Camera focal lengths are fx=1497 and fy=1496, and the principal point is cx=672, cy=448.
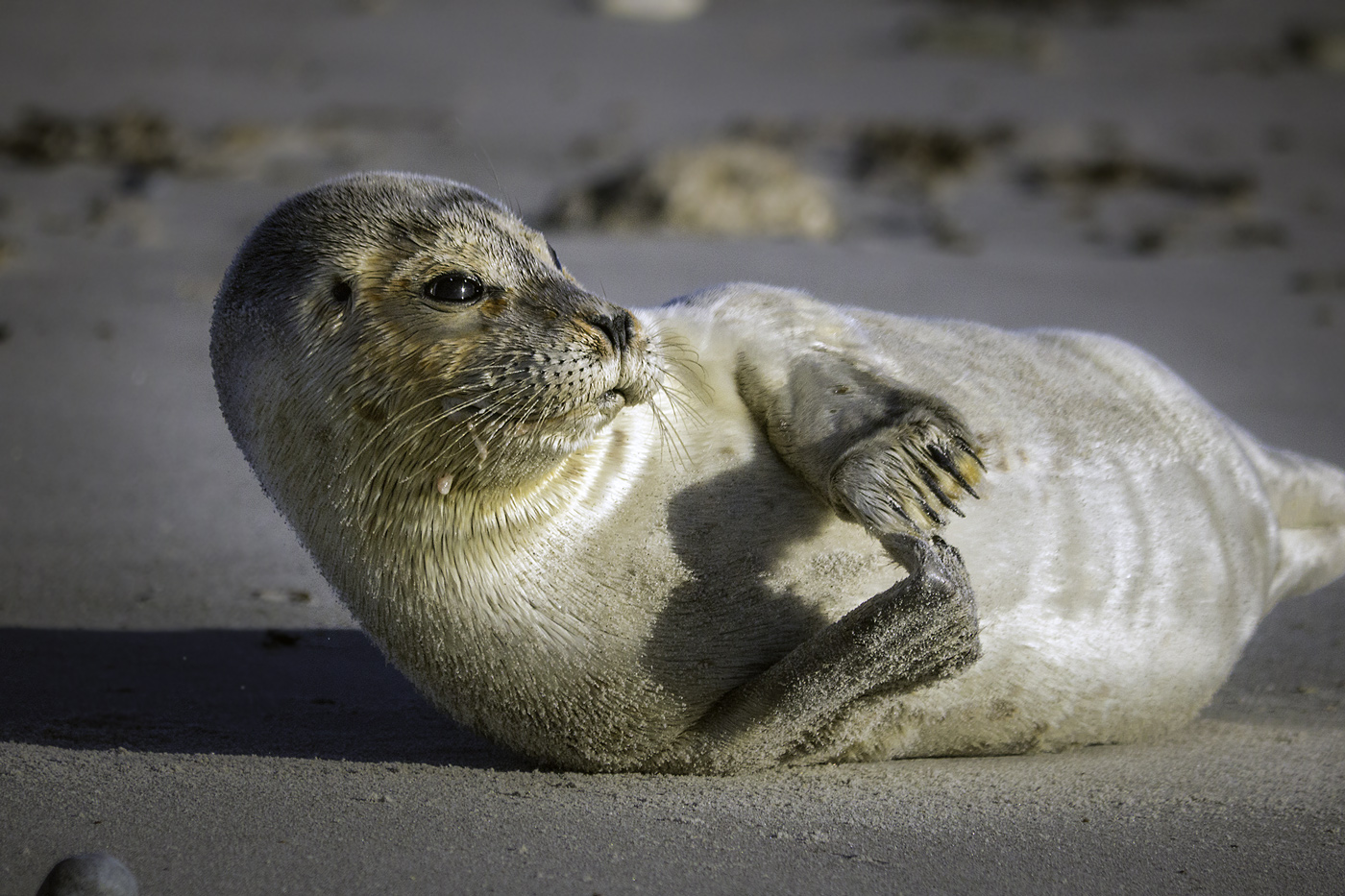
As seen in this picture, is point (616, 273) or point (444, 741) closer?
point (444, 741)

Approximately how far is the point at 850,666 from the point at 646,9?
64.5 ft

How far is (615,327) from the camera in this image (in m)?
2.88

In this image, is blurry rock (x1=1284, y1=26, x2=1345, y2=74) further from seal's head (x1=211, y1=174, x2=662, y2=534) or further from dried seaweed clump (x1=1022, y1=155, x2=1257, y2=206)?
seal's head (x1=211, y1=174, x2=662, y2=534)

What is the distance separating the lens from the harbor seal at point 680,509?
2.93 meters

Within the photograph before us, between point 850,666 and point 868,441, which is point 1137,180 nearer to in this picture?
point 868,441

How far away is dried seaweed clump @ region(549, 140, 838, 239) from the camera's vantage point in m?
10.1

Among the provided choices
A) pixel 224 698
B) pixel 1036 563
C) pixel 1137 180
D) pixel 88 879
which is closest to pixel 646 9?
pixel 1137 180

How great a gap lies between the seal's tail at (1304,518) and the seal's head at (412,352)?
2.19 m

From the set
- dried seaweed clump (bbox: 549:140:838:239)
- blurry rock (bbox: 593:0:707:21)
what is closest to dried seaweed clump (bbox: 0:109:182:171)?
dried seaweed clump (bbox: 549:140:838:239)

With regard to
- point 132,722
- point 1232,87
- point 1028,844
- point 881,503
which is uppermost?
point 1232,87

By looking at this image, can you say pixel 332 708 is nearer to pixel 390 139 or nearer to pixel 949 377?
pixel 949 377

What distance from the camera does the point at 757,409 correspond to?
3357 millimetres

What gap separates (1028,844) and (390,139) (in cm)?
1323

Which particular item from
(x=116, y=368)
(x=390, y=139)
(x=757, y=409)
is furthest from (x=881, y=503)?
(x=390, y=139)
